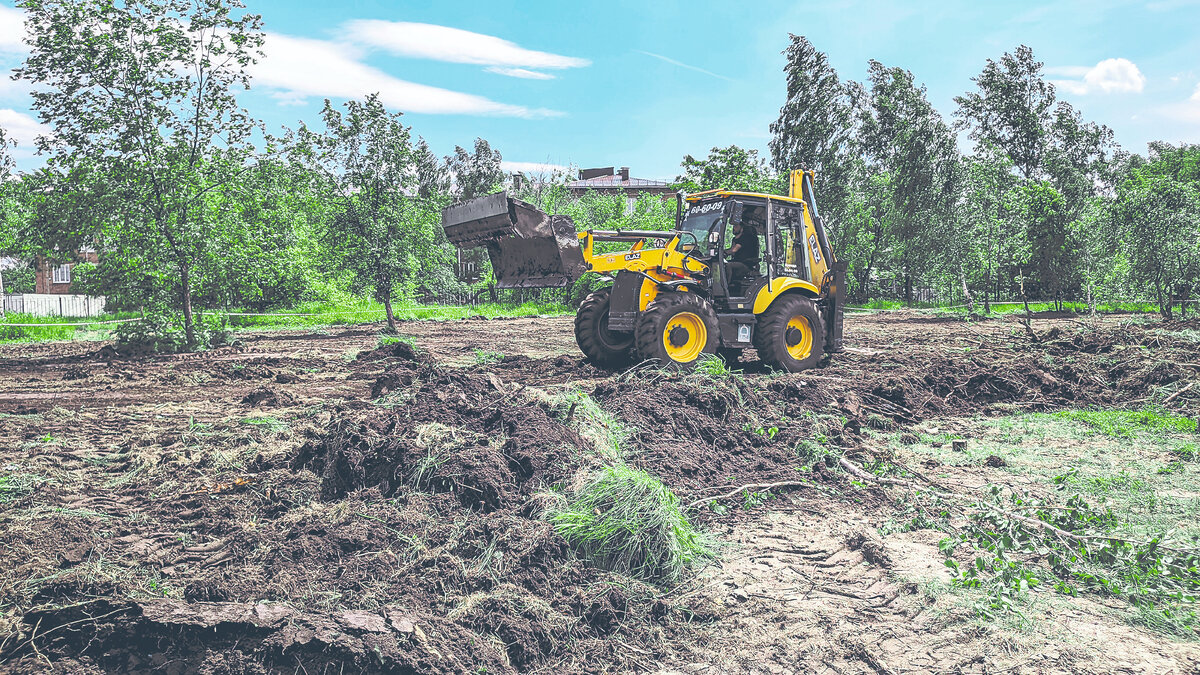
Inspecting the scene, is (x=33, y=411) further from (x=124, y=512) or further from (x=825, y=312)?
(x=825, y=312)

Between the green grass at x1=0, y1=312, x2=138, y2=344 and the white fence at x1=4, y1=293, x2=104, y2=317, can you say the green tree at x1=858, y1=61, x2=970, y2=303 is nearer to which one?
the green grass at x1=0, y1=312, x2=138, y2=344

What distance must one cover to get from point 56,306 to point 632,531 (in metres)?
41.2

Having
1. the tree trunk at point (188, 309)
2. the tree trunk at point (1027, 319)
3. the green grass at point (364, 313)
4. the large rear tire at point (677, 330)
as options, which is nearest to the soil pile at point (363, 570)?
the large rear tire at point (677, 330)

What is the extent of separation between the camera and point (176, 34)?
48.7ft

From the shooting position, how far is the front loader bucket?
10781 millimetres

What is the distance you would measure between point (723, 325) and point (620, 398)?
160 inches

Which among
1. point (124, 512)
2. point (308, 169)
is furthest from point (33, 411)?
point (308, 169)

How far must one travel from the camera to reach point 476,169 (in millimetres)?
49156

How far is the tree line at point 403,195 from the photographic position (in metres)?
14.4

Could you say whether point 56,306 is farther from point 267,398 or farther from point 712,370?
point 712,370

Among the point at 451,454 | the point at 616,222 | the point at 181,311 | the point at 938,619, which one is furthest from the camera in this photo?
the point at 616,222

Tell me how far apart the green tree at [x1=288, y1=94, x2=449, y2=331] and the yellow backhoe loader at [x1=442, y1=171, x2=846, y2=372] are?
9267 millimetres

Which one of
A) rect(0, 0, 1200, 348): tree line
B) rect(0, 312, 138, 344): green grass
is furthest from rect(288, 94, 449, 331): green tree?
rect(0, 312, 138, 344): green grass

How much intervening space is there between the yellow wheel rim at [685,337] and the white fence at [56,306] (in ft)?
103
